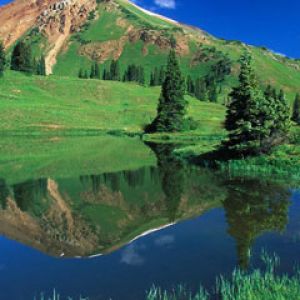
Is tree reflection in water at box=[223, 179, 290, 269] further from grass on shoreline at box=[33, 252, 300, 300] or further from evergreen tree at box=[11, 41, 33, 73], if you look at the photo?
evergreen tree at box=[11, 41, 33, 73]

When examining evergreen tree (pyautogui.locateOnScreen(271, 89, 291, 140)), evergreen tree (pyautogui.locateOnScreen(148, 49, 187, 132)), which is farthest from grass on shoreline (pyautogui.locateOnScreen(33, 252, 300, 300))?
evergreen tree (pyautogui.locateOnScreen(148, 49, 187, 132))

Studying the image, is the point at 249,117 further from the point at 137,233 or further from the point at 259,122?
the point at 137,233

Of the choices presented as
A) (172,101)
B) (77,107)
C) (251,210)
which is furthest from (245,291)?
(77,107)

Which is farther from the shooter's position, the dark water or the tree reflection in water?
the tree reflection in water

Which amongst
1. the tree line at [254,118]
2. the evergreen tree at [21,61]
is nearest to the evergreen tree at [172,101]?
the tree line at [254,118]

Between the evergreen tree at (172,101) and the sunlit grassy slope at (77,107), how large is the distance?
727 centimetres

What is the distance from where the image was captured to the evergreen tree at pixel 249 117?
4219 cm

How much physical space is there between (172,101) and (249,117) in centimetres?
5282

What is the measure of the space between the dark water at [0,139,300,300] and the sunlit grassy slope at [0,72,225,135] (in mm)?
68981

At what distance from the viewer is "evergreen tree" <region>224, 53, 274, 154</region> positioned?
42188 mm

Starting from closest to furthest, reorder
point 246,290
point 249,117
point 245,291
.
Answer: point 245,291
point 246,290
point 249,117

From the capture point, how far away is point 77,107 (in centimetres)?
12875

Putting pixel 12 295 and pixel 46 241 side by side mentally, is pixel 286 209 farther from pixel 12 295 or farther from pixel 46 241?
pixel 12 295

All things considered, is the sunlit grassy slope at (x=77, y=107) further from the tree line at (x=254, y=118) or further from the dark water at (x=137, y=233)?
the dark water at (x=137, y=233)
